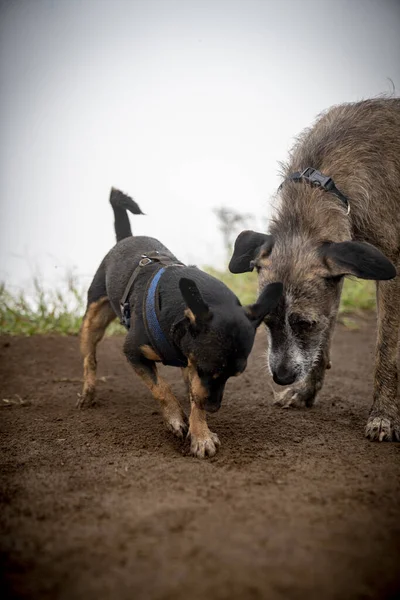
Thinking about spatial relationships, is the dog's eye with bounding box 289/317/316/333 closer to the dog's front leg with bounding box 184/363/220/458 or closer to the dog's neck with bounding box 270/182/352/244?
the dog's neck with bounding box 270/182/352/244

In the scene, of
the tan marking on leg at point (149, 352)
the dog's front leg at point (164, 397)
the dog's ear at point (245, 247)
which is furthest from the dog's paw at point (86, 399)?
the dog's ear at point (245, 247)

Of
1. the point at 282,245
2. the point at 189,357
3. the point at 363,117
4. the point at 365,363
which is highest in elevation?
the point at 363,117

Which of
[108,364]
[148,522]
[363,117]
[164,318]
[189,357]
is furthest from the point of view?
[108,364]

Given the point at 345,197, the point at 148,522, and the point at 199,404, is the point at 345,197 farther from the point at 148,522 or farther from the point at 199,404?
the point at 148,522

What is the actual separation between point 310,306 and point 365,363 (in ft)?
11.3

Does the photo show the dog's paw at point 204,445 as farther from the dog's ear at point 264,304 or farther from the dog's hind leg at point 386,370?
the dog's hind leg at point 386,370

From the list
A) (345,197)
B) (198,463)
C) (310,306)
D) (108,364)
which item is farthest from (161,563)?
(108,364)

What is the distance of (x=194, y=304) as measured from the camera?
3.34 meters

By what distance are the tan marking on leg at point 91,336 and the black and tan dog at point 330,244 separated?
64.6 inches

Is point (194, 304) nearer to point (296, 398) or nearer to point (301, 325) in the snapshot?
point (301, 325)

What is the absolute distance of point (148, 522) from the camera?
2.35m

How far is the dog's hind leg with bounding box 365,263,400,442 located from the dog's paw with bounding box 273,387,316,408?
0.74 m

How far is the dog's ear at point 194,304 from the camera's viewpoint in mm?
3279

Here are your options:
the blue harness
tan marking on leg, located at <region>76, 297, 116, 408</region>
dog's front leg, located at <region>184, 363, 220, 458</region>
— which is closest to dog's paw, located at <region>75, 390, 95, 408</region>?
tan marking on leg, located at <region>76, 297, 116, 408</region>
